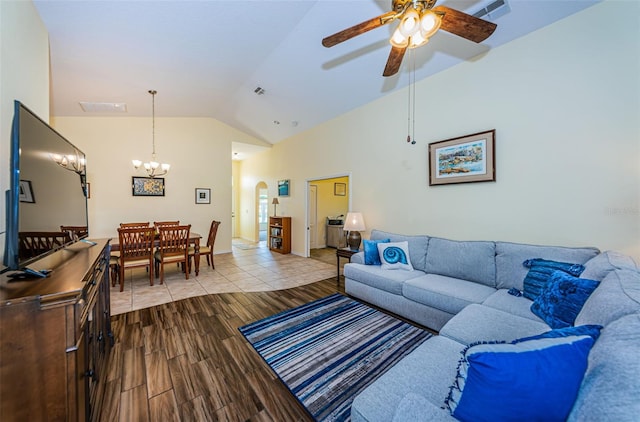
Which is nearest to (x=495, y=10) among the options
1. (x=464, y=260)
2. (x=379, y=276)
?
(x=464, y=260)

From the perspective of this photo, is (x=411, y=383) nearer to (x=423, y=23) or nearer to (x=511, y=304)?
(x=511, y=304)

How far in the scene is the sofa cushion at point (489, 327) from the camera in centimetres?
154

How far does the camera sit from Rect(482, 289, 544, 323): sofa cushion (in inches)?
72.2

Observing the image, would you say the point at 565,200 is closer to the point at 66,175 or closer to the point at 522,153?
the point at 522,153

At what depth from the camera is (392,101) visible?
12.6 feet

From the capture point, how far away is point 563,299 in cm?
159

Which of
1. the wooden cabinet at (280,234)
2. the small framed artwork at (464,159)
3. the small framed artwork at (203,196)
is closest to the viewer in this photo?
the small framed artwork at (464,159)

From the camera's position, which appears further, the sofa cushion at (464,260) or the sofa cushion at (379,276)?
the sofa cushion at (379,276)

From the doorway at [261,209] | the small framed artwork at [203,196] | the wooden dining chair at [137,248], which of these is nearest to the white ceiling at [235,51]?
the small framed artwork at [203,196]

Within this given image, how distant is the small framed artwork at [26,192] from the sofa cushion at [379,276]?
2902 mm

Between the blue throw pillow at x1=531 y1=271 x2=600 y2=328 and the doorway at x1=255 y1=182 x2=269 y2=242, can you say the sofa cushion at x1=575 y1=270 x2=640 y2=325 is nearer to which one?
the blue throw pillow at x1=531 y1=271 x2=600 y2=328

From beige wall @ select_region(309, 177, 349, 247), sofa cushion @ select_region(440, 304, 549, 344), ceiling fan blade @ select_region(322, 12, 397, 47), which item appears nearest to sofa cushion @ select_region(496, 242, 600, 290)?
sofa cushion @ select_region(440, 304, 549, 344)

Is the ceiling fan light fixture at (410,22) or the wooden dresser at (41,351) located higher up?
the ceiling fan light fixture at (410,22)

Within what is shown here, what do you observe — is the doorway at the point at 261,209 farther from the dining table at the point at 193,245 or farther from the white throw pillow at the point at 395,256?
the white throw pillow at the point at 395,256
